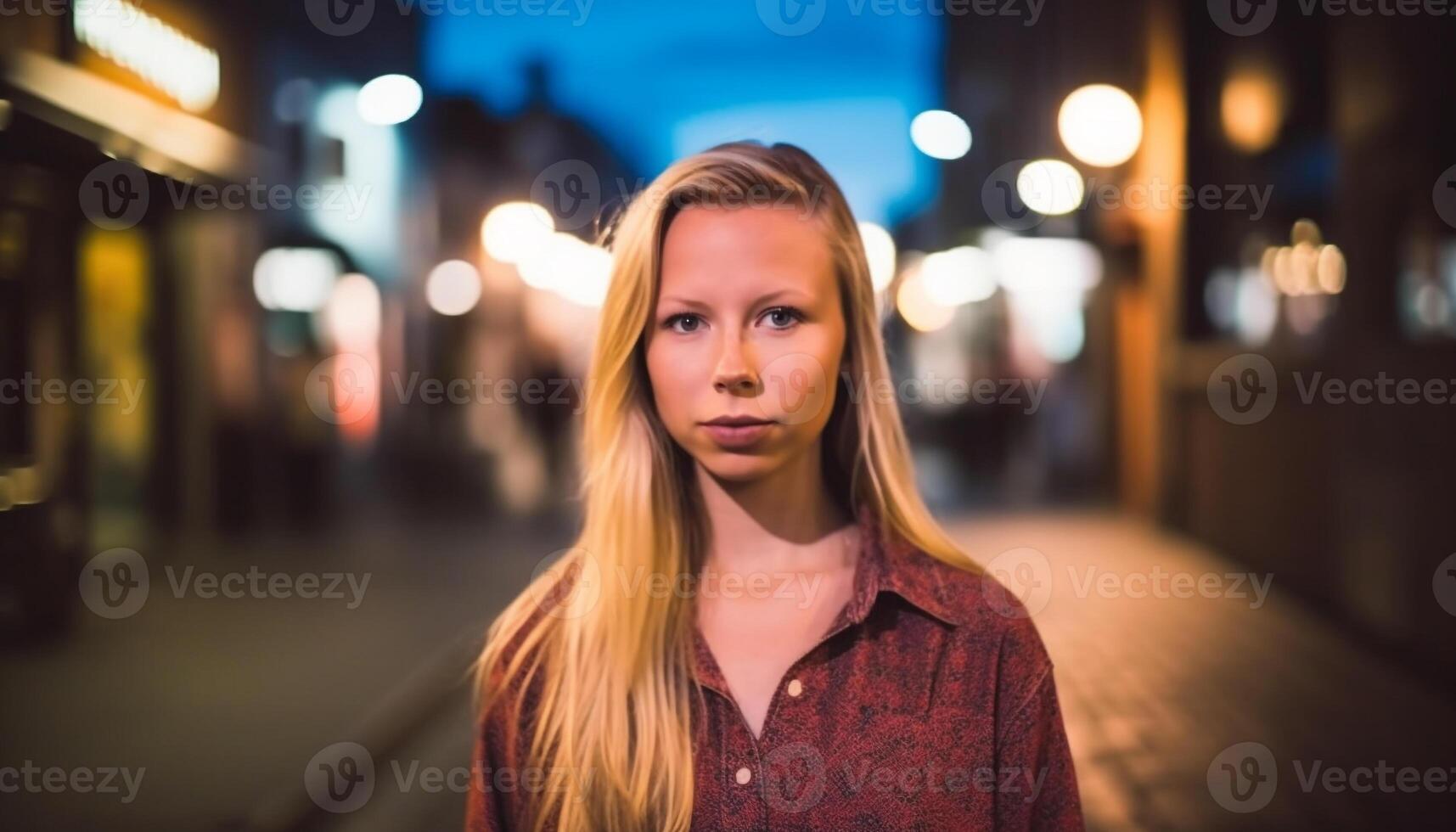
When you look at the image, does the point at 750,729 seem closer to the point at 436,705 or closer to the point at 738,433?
the point at 738,433

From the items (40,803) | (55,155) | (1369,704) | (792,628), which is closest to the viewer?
(792,628)

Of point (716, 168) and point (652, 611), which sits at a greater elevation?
point (716, 168)

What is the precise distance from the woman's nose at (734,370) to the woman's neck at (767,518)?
0.21 m

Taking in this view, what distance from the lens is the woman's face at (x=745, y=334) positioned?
1.55m

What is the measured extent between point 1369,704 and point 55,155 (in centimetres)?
766

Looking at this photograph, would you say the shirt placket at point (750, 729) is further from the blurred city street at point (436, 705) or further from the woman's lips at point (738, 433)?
the blurred city street at point (436, 705)

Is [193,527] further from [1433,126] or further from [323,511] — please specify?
[1433,126]

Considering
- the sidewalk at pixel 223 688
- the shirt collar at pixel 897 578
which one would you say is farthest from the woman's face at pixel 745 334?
the sidewalk at pixel 223 688

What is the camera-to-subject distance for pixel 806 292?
1.57 metres

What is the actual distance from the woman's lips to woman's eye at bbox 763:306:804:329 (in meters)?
0.14

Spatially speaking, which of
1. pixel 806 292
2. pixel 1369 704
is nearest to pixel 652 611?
pixel 806 292

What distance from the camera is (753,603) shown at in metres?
1.73

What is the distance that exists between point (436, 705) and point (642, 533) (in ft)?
12.9

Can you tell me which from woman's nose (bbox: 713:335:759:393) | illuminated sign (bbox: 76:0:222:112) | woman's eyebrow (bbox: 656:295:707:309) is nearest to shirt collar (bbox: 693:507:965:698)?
woman's nose (bbox: 713:335:759:393)
